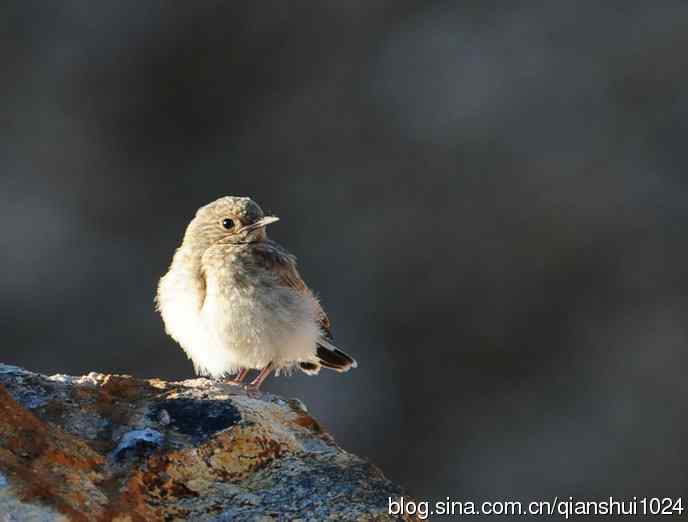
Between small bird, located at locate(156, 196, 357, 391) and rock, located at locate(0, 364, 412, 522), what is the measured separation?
5.85 feet

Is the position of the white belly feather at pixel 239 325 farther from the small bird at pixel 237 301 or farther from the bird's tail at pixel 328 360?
the bird's tail at pixel 328 360

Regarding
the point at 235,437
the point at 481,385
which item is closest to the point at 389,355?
the point at 481,385

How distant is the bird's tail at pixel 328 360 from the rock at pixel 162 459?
7.96ft

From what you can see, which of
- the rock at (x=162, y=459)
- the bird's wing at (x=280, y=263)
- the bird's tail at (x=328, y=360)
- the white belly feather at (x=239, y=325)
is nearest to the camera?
the rock at (x=162, y=459)

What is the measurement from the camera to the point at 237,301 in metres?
6.66

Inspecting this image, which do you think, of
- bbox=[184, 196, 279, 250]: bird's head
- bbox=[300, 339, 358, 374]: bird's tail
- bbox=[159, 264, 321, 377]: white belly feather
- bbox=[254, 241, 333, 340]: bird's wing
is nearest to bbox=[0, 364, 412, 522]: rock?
bbox=[159, 264, 321, 377]: white belly feather

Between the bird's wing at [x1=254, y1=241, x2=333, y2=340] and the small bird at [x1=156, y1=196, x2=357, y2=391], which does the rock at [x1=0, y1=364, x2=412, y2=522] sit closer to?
the small bird at [x1=156, y1=196, x2=357, y2=391]

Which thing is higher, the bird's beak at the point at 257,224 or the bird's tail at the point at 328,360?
the bird's beak at the point at 257,224

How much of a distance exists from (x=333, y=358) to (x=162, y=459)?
3255 millimetres

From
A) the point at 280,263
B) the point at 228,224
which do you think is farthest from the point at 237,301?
the point at 228,224

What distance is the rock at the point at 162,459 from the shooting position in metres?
3.78

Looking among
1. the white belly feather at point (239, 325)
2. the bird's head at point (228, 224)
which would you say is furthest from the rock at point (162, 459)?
the bird's head at point (228, 224)

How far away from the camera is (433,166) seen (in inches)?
674

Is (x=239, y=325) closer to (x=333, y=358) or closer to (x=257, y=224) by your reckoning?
(x=257, y=224)
